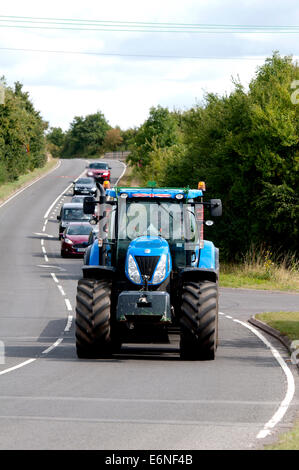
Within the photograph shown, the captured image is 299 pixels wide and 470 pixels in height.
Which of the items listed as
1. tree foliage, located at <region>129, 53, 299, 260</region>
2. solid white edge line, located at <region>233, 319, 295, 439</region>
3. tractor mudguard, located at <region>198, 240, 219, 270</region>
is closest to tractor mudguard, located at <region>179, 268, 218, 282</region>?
tractor mudguard, located at <region>198, 240, 219, 270</region>

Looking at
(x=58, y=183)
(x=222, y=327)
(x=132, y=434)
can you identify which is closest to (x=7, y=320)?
(x=222, y=327)

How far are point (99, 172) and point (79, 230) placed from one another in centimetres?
4059

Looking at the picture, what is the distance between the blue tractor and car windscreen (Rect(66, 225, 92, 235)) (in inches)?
1044

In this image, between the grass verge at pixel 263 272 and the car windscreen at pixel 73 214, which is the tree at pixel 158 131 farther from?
the grass verge at pixel 263 272

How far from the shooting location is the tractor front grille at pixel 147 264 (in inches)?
664

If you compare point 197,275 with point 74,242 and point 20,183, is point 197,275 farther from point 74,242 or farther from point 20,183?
point 20,183

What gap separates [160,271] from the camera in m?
16.9

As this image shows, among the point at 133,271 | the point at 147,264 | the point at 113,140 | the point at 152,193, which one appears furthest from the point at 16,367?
the point at 113,140

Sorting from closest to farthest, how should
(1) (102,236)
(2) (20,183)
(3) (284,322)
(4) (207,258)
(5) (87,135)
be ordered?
1. (1) (102,236)
2. (4) (207,258)
3. (3) (284,322)
4. (2) (20,183)
5. (5) (87,135)

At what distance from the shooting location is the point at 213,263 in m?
18.7

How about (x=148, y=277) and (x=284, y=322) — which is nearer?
(x=148, y=277)

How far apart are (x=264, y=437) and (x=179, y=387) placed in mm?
3865

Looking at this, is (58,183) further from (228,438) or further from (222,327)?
(228,438)

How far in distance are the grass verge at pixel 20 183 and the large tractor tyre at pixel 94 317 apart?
5906 cm
